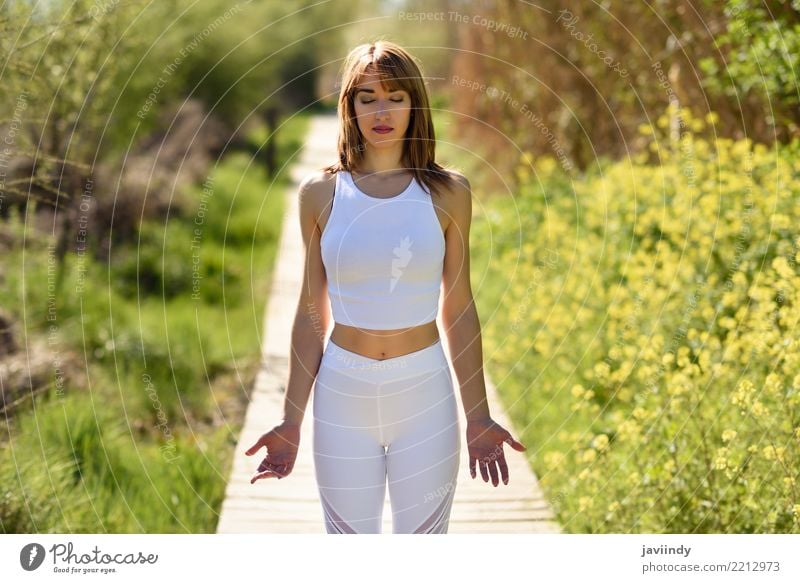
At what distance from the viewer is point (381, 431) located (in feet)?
8.89

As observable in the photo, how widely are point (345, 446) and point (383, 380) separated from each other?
20 centimetres

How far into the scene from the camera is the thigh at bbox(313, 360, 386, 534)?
2682 mm

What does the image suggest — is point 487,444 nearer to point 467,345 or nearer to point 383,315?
point 467,345

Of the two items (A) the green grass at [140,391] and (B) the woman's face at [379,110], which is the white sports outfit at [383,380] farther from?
(A) the green grass at [140,391]

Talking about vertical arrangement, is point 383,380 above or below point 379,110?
below

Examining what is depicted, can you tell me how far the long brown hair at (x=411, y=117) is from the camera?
2605 mm

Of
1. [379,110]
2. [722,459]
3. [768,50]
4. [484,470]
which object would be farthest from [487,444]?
[768,50]

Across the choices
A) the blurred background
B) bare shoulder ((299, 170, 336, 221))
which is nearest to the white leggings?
bare shoulder ((299, 170, 336, 221))

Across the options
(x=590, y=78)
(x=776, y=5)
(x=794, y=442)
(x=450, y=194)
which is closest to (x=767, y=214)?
(x=776, y=5)

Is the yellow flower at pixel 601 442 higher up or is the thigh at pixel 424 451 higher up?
the thigh at pixel 424 451

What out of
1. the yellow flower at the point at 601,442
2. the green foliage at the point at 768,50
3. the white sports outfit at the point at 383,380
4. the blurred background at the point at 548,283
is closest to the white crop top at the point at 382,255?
the white sports outfit at the point at 383,380

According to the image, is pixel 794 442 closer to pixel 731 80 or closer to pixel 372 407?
pixel 372 407

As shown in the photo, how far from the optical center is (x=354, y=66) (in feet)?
8.71

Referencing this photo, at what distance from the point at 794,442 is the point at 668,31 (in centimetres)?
449
